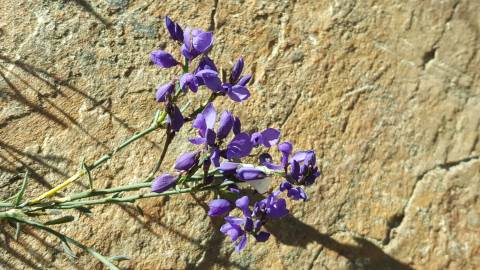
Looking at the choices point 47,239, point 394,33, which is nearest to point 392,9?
point 394,33

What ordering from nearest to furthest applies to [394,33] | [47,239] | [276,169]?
[276,169], [47,239], [394,33]

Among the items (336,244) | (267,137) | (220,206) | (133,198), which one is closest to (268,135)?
(267,137)

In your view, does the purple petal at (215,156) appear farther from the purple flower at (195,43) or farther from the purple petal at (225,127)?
the purple flower at (195,43)

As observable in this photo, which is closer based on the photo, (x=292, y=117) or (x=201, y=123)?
(x=201, y=123)

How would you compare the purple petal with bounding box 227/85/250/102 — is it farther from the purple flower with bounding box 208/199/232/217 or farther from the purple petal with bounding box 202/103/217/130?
the purple flower with bounding box 208/199/232/217

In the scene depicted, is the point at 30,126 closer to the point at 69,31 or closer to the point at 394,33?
the point at 69,31

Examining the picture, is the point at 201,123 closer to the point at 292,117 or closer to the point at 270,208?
the point at 270,208
